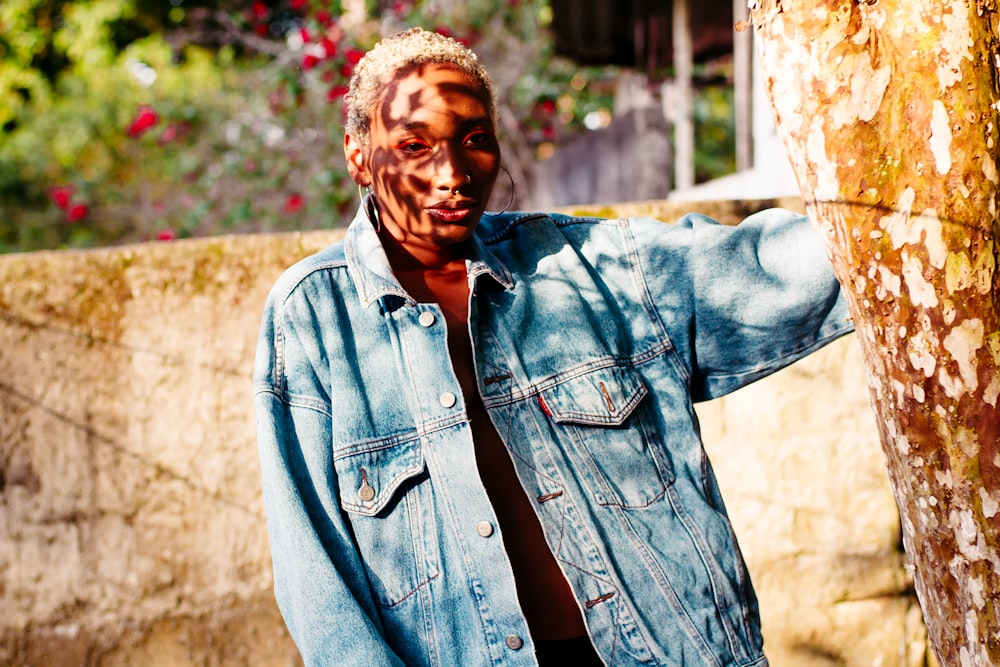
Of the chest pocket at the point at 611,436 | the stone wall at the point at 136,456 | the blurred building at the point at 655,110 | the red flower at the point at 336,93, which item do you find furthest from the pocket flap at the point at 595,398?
the red flower at the point at 336,93

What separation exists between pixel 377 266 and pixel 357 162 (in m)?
0.29

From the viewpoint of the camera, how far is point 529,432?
191 centimetres

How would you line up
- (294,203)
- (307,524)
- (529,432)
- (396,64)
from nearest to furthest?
(307,524)
(529,432)
(396,64)
(294,203)

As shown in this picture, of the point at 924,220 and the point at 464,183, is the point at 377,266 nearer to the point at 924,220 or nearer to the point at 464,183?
the point at 464,183

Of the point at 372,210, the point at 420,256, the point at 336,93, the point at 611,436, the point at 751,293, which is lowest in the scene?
the point at 611,436

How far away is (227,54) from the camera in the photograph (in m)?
12.0

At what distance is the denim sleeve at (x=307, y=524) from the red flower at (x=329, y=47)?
502cm

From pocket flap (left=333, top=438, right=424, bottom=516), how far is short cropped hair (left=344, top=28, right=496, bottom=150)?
2.24ft

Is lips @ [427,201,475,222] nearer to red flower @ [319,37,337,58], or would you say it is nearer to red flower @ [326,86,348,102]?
red flower @ [326,86,348,102]

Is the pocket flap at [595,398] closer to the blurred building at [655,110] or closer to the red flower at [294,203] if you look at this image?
the blurred building at [655,110]

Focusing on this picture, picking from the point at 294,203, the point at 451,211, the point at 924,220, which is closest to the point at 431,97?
the point at 451,211

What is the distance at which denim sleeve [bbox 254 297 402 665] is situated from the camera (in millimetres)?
1745

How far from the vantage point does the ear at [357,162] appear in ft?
6.97

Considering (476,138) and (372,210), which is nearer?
(476,138)
